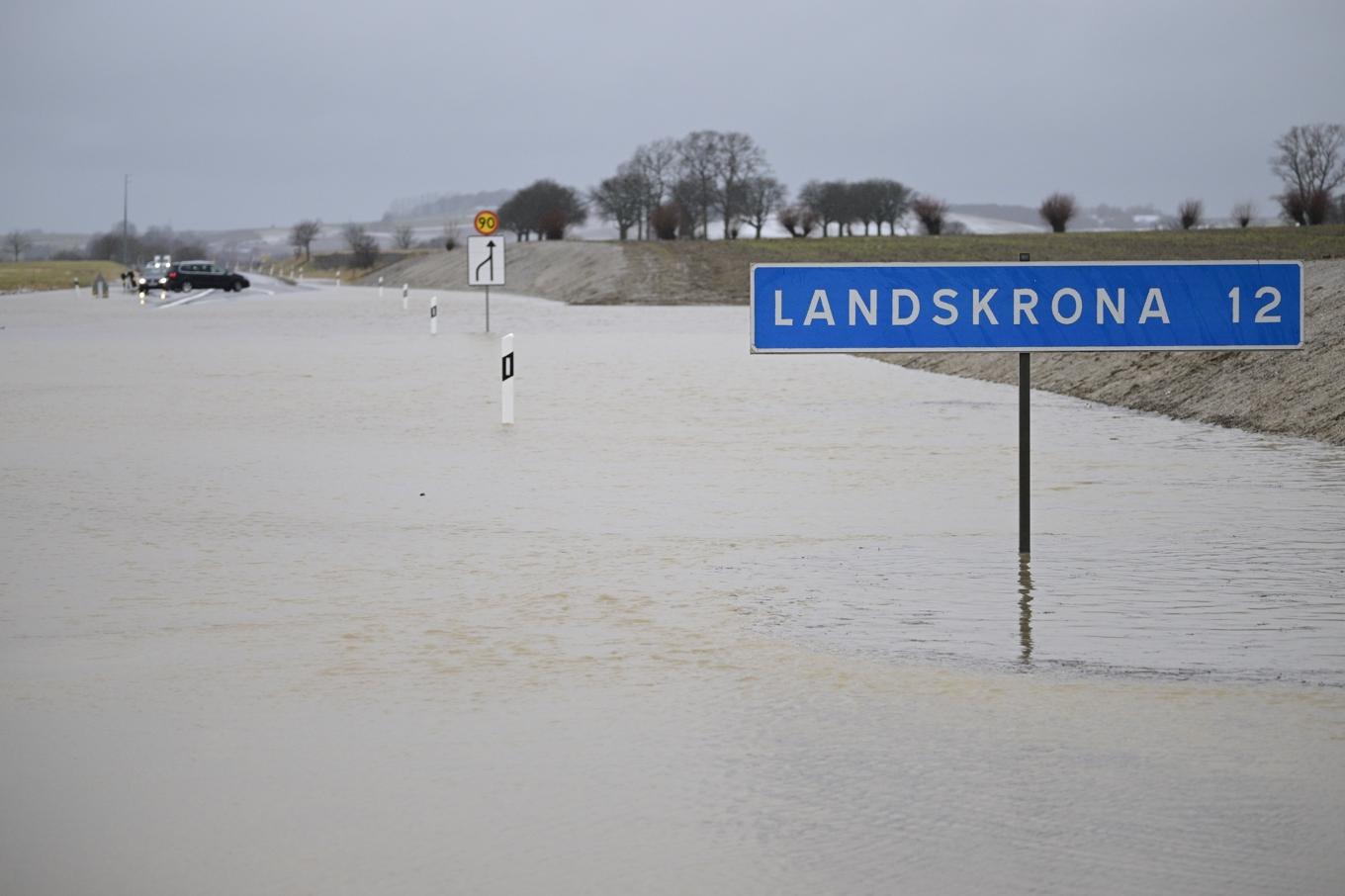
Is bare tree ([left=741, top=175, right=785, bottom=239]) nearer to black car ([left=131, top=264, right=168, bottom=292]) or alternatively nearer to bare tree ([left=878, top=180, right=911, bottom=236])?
bare tree ([left=878, top=180, right=911, bottom=236])

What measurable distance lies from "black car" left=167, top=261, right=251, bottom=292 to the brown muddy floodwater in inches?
2955

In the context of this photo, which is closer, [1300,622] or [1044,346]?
[1300,622]

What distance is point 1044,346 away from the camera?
443 inches

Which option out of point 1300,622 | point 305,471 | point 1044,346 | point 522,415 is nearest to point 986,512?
point 1044,346

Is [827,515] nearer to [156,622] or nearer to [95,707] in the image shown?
[156,622]

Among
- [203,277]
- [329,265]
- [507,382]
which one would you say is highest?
[329,265]

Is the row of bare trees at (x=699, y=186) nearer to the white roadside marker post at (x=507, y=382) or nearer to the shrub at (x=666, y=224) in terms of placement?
the shrub at (x=666, y=224)

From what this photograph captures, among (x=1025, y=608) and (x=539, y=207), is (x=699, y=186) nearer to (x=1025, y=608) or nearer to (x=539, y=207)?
(x=539, y=207)

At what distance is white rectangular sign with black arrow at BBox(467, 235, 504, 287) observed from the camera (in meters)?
44.1

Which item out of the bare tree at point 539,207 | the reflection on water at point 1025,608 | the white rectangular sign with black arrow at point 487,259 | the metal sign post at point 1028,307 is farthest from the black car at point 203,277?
the reflection on water at point 1025,608

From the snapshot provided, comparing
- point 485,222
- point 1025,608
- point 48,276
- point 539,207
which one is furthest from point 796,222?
point 1025,608

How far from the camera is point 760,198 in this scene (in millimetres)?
148500

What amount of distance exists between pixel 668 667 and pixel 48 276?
411 feet

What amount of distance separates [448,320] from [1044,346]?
4655 cm
